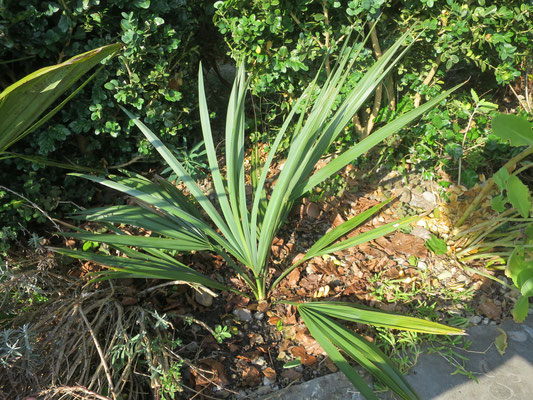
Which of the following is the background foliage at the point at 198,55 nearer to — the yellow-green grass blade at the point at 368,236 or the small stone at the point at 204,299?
the yellow-green grass blade at the point at 368,236

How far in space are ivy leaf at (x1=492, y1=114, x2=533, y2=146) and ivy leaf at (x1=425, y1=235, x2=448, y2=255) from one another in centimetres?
71

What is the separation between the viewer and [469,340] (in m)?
1.71

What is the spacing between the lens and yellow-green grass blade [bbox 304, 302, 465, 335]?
1.26m

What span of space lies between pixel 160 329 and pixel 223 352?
266 millimetres

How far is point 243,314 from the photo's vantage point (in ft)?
5.91

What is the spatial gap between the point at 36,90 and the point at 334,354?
109cm

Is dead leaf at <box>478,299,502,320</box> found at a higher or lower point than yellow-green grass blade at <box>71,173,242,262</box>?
lower

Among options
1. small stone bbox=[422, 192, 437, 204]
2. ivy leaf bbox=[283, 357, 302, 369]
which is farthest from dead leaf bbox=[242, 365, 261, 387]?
small stone bbox=[422, 192, 437, 204]

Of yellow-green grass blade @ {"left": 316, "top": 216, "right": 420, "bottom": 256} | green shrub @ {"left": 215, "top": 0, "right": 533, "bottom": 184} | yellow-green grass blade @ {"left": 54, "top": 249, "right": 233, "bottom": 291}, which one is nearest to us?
yellow-green grass blade @ {"left": 54, "top": 249, "right": 233, "bottom": 291}

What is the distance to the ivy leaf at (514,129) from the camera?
1419 mm

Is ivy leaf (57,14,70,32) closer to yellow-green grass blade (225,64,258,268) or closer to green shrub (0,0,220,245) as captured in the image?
green shrub (0,0,220,245)

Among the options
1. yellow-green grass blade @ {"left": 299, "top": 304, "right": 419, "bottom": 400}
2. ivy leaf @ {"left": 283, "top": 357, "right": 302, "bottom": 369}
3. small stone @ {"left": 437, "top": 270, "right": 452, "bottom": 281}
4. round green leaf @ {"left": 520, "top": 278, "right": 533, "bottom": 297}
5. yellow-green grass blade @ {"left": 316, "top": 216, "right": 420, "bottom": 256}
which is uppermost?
yellow-green grass blade @ {"left": 316, "top": 216, "right": 420, "bottom": 256}

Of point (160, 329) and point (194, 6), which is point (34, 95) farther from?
point (194, 6)

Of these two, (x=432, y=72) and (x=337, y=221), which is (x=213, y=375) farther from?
(x=432, y=72)
